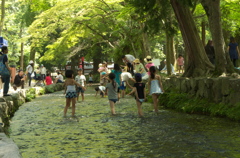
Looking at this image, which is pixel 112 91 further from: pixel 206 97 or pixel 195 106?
pixel 206 97

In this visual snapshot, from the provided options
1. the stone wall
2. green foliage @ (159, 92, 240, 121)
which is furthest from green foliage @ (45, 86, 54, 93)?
the stone wall

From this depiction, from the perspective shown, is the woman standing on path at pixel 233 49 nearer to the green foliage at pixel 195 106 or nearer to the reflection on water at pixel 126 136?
the green foliage at pixel 195 106

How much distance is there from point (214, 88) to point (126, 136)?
→ 188 inches

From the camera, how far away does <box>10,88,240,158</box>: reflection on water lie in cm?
791

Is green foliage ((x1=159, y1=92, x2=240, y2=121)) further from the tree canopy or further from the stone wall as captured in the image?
the tree canopy

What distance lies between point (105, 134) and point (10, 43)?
40347 millimetres

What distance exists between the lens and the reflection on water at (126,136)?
25.9 feet

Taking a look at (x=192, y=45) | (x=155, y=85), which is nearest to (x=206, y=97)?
(x=155, y=85)

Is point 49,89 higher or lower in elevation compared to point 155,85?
lower

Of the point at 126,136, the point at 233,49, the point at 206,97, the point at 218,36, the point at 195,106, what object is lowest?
the point at 126,136

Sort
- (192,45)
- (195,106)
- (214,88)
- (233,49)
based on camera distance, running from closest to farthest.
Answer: (214,88)
(195,106)
(192,45)
(233,49)

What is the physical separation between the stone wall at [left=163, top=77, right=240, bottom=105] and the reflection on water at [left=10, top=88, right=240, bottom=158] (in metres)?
0.87

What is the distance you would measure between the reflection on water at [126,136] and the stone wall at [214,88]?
0.87 meters

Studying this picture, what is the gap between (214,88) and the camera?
43.9ft
